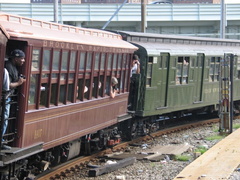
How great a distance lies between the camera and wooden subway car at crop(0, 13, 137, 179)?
8781 mm

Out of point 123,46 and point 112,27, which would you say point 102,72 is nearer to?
point 123,46

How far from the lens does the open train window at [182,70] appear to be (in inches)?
737

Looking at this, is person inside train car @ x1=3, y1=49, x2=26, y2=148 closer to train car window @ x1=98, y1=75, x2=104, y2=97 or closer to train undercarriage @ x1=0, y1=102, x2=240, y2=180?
train undercarriage @ x1=0, y1=102, x2=240, y2=180

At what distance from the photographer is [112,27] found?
165ft

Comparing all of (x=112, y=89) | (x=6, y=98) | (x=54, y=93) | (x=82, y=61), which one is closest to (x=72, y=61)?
(x=82, y=61)

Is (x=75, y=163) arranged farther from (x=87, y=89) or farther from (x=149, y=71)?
(x=149, y=71)

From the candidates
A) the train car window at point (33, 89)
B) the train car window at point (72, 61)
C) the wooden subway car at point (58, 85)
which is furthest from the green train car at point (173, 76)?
the train car window at point (33, 89)

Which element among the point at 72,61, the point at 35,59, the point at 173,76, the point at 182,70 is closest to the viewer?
the point at 35,59

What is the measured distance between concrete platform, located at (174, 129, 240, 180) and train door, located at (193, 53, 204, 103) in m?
6.25

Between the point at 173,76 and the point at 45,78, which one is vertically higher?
the point at 45,78

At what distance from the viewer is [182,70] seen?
19.0 metres

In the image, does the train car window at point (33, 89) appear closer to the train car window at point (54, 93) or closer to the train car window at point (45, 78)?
the train car window at point (45, 78)

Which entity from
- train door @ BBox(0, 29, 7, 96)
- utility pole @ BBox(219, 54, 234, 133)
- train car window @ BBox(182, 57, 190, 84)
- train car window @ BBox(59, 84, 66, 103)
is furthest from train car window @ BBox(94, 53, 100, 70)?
train car window @ BBox(182, 57, 190, 84)

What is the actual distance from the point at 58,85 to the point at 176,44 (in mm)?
10016
